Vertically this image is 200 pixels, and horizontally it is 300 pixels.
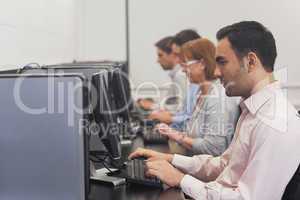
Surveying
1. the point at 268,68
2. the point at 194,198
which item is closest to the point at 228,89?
the point at 268,68

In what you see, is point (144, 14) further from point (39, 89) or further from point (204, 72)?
point (39, 89)

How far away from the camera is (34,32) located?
7.11 ft

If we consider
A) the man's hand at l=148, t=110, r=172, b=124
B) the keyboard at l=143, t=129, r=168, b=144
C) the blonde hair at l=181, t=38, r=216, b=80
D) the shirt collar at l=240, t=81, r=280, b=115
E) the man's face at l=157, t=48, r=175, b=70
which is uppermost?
the man's face at l=157, t=48, r=175, b=70

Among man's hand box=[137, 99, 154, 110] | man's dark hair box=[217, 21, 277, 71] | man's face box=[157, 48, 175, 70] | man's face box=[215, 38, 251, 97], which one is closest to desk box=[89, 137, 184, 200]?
man's face box=[215, 38, 251, 97]

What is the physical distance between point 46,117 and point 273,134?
622 mm

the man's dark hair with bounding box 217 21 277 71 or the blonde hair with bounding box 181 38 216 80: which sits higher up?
the blonde hair with bounding box 181 38 216 80

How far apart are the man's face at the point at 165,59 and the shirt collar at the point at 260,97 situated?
2.06m

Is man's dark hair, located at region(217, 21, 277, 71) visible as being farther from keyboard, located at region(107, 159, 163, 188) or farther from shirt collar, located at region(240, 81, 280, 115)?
keyboard, located at region(107, 159, 163, 188)

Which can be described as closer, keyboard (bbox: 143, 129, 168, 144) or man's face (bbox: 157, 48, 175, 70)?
keyboard (bbox: 143, 129, 168, 144)

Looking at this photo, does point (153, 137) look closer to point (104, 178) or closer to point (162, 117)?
point (162, 117)

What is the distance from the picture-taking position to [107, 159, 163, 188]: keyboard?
1.26 m

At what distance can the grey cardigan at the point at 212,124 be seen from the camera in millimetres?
1458

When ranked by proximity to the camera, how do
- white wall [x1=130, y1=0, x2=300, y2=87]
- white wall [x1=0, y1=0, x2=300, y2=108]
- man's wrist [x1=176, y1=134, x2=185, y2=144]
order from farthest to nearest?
1. white wall [x1=130, y1=0, x2=300, y2=87]
2. white wall [x1=0, y1=0, x2=300, y2=108]
3. man's wrist [x1=176, y1=134, x2=185, y2=144]

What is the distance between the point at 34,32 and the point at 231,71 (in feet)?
5.17
